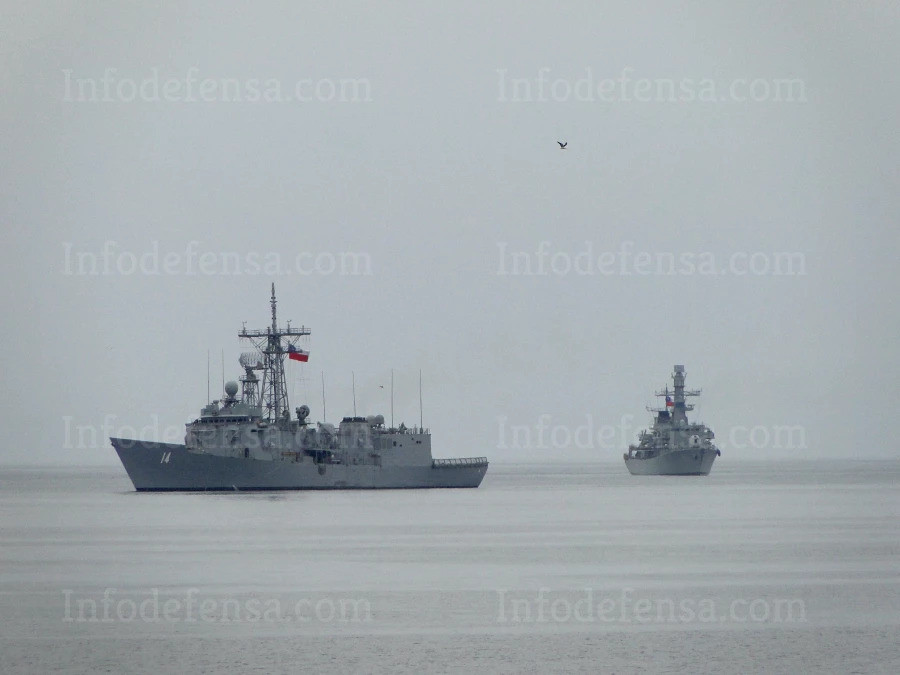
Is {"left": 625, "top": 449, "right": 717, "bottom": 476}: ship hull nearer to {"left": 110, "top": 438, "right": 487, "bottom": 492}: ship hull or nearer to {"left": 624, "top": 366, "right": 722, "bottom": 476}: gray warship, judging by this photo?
{"left": 624, "top": 366, "right": 722, "bottom": 476}: gray warship

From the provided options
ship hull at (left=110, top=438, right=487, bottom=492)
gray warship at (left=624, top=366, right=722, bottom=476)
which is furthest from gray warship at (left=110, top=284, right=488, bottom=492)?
gray warship at (left=624, top=366, right=722, bottom=476)

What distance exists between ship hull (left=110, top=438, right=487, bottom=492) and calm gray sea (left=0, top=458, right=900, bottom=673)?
8516 mm

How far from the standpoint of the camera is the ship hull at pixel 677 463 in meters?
136

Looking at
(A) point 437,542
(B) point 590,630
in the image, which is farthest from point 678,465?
(B) point 590,630

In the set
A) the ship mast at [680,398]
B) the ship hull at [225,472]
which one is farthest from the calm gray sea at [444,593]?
the ship mast at [680,398]

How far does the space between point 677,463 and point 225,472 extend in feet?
220

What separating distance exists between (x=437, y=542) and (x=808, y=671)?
2870 centimetres

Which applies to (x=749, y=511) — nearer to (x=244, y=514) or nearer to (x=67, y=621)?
(x=244, y=514)

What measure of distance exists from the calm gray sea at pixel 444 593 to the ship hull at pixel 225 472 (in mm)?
8516

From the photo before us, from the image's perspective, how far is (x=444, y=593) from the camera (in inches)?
1500

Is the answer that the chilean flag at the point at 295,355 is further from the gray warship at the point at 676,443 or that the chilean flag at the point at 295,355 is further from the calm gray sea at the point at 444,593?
the gray warship at the point at 676,443

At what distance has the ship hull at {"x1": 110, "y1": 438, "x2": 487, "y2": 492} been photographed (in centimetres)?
8088

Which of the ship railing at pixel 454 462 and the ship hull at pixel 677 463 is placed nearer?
the ship railing at pixel 454 462

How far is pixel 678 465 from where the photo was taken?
138 meters
